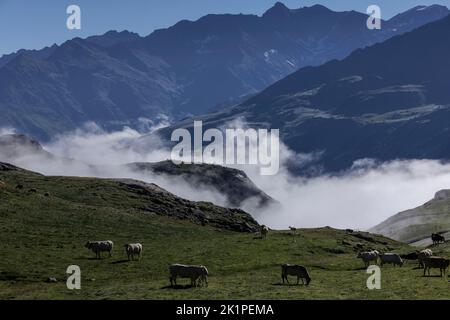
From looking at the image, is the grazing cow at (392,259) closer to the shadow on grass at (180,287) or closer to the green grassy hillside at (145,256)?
the green grassy hillside at (145,256)

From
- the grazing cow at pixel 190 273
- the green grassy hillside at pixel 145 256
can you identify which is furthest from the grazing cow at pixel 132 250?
the grazing cow at pixel 190 273

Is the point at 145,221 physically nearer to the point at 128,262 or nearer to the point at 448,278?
the point at 128,262

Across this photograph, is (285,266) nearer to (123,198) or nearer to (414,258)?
(414,258)

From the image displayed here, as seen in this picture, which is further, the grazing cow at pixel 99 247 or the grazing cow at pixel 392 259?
the grazing cow at pixel 99 247

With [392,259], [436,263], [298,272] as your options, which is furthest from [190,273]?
[392,259]

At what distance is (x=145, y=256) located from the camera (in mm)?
75000

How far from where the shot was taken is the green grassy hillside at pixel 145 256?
52.1 meters

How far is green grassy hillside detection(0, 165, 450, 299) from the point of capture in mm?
52125

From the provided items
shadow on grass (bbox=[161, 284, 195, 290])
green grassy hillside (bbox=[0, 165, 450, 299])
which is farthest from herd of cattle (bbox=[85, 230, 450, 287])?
green grassy hillside (bbox=[0, 165, 450, 299])

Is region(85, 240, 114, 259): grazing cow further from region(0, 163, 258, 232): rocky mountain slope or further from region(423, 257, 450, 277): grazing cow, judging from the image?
region(423, 257, 450, 277): grazing cow

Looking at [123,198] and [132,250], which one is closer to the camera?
[132,250]

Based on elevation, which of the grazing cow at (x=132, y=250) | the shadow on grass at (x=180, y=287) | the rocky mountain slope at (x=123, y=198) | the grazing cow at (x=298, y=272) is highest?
the rocky mountain slope at (x=123, y=198)
